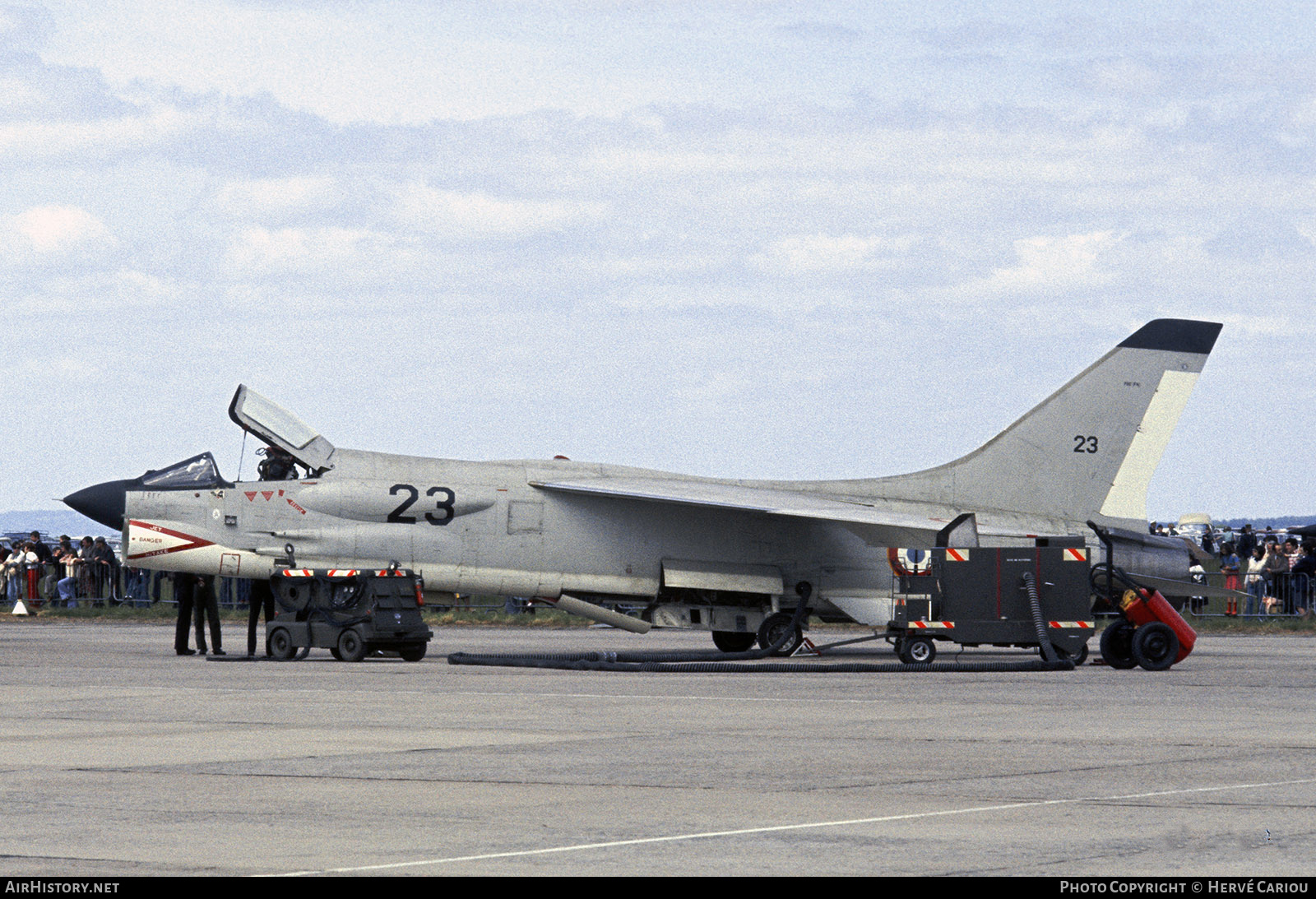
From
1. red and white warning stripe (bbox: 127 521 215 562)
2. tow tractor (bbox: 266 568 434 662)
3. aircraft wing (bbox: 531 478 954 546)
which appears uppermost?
aircraft wing (bbox: 531 478 954 546)

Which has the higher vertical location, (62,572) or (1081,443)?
(1081,443)

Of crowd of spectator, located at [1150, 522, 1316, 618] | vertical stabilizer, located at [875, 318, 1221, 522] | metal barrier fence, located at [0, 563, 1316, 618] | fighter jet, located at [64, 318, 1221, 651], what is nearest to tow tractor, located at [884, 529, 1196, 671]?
fighter jet, located at [64, 318, 1221, 651]

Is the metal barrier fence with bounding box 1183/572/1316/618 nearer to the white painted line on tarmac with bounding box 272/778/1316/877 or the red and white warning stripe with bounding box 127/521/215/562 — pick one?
the red and white warning stripe with bounding box 127/521/215/562

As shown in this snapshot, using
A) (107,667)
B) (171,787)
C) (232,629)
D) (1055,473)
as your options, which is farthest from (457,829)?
(232,629)

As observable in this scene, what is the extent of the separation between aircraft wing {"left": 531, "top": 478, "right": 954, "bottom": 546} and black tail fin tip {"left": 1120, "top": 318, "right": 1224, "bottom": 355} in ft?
12.8

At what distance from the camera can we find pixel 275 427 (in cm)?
2308

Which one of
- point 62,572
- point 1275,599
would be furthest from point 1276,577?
point 62,572

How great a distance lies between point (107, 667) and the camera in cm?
1989

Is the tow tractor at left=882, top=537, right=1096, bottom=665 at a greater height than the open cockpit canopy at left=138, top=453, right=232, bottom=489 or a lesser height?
lesser

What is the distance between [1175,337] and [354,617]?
1263 centimetres

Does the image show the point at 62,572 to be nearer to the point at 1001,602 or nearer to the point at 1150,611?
the point at 1001,602

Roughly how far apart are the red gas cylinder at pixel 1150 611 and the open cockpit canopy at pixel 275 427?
33.9 ft

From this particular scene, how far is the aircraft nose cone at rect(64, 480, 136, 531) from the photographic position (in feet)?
74.9
